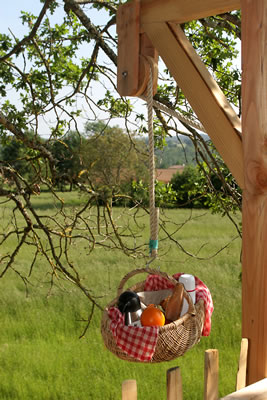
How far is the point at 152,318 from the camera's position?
5.27 ft

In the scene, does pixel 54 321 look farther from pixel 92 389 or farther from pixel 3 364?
pixel 92 389

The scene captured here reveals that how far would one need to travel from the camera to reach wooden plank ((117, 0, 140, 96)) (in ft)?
6.27

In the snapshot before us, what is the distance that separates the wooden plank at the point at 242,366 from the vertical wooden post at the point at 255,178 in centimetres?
2

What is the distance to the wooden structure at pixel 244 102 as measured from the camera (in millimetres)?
1626

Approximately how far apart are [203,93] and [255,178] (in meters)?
0.38

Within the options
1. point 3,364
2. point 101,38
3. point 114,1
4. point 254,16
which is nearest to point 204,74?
point 254,16

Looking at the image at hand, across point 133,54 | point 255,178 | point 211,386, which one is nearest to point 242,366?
point 211,386

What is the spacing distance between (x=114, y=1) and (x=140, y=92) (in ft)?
8.82

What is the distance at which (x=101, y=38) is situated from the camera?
11.6ft

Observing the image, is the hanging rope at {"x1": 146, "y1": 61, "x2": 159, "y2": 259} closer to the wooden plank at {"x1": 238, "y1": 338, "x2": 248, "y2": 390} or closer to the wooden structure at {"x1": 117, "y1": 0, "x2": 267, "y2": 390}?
the wooden structure at {"x1": 117, "y1": 0, "x2": 267, "y2": 390}

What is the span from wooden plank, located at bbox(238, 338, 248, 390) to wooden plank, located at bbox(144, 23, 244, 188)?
1.78 ft

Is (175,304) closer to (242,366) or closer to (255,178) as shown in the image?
(242,366)

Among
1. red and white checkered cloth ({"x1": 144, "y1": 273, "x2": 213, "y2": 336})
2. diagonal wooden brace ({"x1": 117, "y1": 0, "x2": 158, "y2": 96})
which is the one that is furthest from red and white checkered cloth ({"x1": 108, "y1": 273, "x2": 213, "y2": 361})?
diagonal wooden brace ({"x1": 117, "y1": 0, "x2": 158, "y2": 96})

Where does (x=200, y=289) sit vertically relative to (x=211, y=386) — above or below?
above
